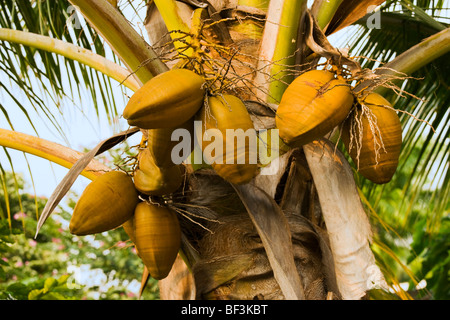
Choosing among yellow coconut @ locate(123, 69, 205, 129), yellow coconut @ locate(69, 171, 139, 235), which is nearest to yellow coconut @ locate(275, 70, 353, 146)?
yellow coconut @ locate(123, 69, 205, 129)

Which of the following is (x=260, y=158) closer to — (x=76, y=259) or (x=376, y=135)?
(x=376, y=135)

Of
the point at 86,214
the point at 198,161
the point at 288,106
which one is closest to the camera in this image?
the point at 288,106

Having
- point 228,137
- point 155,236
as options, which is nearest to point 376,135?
point 228,137

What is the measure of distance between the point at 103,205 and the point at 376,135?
65cm

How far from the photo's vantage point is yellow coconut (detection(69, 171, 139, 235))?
1.25 metres

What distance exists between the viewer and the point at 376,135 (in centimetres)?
121

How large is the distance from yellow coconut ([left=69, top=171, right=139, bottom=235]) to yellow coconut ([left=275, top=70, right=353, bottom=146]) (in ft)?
1.40

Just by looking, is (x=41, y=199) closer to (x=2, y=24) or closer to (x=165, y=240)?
(x=2, y=24)

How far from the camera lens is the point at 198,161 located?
1.53 m
